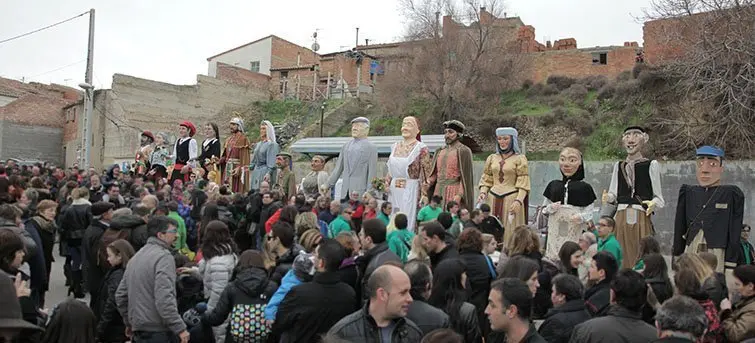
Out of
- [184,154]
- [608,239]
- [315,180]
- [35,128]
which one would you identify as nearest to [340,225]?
[608,239]

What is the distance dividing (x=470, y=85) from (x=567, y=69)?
7913 millimetres

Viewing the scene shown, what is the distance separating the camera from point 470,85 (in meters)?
30.9

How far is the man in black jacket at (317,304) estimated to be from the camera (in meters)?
4.71

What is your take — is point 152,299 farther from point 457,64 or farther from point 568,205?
point 457,64

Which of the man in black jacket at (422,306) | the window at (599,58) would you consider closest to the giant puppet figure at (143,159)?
the man in black jacket at (422,306)

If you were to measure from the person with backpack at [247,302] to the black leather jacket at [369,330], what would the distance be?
1.60 m

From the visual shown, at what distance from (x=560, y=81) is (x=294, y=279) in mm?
31325

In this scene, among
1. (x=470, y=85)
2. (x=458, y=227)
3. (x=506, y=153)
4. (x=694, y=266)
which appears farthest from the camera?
(x=470, y=85)

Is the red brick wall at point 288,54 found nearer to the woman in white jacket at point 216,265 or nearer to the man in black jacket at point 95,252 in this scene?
the man in black jacket at point 95,252

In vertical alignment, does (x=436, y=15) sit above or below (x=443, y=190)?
above

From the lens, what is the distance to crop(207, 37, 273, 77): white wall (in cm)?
4909

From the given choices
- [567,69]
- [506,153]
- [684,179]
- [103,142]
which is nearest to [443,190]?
[506,153]

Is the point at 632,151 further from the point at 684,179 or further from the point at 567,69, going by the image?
the point at 567,69

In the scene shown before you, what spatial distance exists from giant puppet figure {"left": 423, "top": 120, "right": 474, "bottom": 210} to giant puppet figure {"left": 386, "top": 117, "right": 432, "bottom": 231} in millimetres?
265
